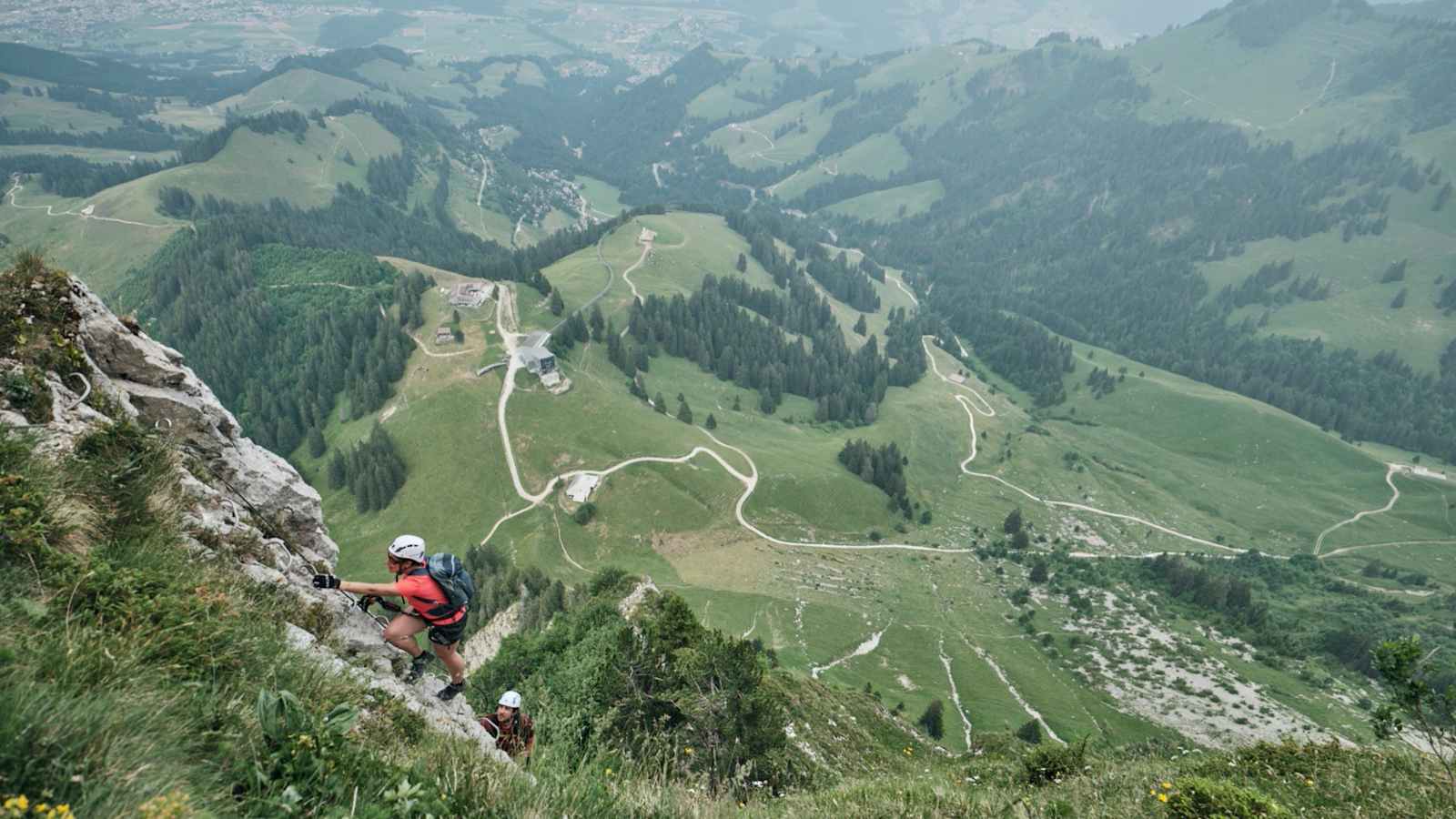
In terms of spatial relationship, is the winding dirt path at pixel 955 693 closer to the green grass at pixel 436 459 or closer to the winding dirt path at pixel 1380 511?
the green grass at pixel 436 459

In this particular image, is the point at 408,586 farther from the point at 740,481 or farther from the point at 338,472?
the point at 338,472

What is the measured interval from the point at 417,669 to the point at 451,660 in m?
0.88

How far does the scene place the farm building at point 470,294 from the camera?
420 feet

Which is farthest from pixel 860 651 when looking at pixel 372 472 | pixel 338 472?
pixel 338 472

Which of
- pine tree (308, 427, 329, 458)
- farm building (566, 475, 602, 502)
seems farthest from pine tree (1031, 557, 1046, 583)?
pine tree (308, 427, 329, 458)

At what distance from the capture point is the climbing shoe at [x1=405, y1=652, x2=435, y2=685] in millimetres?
14123

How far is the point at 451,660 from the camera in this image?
1451cm

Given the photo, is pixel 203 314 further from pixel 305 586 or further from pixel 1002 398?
pixel 1002 398

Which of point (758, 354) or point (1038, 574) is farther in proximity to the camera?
point (758, 354)

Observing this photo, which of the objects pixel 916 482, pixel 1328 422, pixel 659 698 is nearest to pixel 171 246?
pixel 916 482

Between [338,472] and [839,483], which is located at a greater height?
[839,483]

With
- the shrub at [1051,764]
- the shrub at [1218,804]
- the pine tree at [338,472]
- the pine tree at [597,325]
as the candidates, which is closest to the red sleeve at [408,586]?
the shrub at [1218,804]

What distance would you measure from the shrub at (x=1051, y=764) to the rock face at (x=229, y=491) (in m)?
14.5

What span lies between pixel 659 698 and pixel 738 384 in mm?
133048
